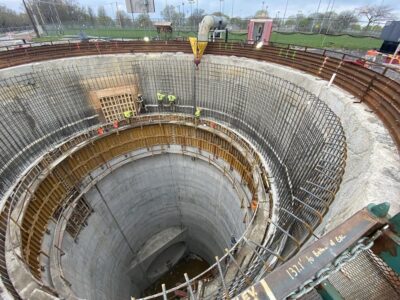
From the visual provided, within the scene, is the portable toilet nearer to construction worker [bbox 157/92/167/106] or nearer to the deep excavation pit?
the deep excavation pit

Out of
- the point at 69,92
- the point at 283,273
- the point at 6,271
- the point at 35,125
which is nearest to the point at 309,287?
the point at 283,273

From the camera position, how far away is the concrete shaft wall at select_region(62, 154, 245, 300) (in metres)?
10.4

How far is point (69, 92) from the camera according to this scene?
1156 centimetres

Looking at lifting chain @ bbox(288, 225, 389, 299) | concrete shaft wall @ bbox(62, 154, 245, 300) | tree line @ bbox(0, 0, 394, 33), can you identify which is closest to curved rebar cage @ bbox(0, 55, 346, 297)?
lifting chain @ bbox(288, 225, 389, 299)

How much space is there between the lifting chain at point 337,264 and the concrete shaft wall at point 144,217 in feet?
26.2

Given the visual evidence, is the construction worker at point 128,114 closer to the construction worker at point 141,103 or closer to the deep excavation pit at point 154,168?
the deep excavation pit at point 154,168

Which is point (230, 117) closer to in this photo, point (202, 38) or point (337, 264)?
point (202, 38)

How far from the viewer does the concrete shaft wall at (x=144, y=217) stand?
10391mm

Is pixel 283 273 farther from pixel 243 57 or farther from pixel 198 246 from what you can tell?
pixel 198 246

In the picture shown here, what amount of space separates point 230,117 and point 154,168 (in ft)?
17.6

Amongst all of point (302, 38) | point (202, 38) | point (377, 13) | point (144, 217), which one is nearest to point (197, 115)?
point (202, 38)

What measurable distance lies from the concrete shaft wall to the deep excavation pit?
70 millimetres

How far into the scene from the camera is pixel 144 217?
1389 centimetres

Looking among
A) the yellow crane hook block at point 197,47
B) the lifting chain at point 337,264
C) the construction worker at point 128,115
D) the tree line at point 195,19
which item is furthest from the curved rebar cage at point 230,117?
the tree line at point 195,19
